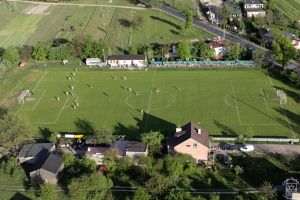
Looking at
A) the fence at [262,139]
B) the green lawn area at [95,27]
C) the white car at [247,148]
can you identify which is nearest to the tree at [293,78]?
the fence at [262,139]

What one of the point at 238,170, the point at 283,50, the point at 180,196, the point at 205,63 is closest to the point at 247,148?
the point at 238,170

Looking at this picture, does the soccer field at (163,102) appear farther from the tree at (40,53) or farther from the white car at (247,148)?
the tree at (40,53)

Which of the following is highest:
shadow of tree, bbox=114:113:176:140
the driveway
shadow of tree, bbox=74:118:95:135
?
the driveway

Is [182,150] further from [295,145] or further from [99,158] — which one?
[295,145]

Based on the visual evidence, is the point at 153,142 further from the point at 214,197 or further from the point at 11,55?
the point at 11,55

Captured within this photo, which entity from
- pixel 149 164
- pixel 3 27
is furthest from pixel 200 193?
pixel 3 27

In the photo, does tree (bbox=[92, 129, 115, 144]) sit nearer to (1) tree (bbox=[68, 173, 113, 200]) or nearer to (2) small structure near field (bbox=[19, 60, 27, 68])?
(1) tree (bbox=[68, 173, 113, 200])

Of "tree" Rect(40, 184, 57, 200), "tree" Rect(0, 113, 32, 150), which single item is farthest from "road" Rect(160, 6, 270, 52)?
"tree" Rect(40, 184, 57, 200)
